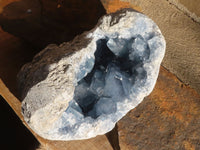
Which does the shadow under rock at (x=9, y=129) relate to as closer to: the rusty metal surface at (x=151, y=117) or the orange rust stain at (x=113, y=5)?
the rusty metal surface at (x=151, y=117)

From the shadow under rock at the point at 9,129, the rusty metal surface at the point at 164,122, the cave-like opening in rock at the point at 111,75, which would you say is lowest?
the shadow under rock at the point at 9,129

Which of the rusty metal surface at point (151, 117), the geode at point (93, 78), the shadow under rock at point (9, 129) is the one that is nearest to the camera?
the geode at point (93, 78)

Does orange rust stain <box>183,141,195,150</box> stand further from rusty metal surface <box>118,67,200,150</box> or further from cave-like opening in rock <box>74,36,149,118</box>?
cave-like opening in rock <box>74,36,149,118</box>

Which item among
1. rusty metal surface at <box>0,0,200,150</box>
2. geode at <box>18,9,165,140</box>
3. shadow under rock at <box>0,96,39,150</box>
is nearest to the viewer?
geode at <box>18,9,165,140</box>

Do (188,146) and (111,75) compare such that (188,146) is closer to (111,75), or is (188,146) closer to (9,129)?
(111,75)

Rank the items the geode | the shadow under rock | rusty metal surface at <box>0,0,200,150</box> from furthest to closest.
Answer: the shadow under rock < rusty metal surface at <box>0,0,200,150</box> < the geode

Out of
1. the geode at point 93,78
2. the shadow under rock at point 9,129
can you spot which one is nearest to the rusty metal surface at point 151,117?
the geode at point 93,78

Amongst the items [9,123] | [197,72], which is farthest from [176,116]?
[9,123]

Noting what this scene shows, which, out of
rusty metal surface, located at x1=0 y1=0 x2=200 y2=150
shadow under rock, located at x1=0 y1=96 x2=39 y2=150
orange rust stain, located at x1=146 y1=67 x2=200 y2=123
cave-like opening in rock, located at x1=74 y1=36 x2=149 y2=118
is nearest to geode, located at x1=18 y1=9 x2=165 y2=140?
cave-like opening in rock, located at x1=74 y1=36 x2=149 y2=118
